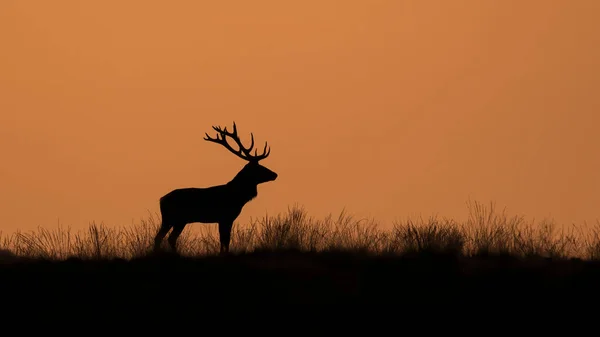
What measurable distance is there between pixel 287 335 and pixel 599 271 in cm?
438

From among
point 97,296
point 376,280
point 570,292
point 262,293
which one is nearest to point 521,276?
point 570,292

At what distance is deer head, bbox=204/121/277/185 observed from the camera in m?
21.5

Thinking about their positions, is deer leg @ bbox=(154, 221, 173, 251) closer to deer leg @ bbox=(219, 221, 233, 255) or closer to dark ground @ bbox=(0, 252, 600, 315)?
deer leg @ bbox=(219, 221, 233, 255)

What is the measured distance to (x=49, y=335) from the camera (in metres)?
12.6

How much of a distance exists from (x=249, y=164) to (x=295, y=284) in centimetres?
805

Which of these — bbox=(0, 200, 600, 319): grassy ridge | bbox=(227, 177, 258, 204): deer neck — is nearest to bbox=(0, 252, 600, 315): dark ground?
bbox=(0, 200, 600, 319): grassy ridge

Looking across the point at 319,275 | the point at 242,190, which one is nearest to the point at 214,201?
the point at 242,190

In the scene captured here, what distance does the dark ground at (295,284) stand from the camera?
527 inches

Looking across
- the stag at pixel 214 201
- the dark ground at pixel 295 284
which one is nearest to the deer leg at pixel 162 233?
the stag at pixel 214 201

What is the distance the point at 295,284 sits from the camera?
13.9 meters

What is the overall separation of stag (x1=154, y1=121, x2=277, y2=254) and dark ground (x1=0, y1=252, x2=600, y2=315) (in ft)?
16.4

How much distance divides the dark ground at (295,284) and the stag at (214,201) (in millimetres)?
5014

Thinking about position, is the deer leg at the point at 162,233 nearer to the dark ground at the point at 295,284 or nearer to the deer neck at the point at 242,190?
the deer neck at the point at 242,190

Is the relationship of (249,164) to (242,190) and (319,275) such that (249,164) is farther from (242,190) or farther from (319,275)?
(319,275)
